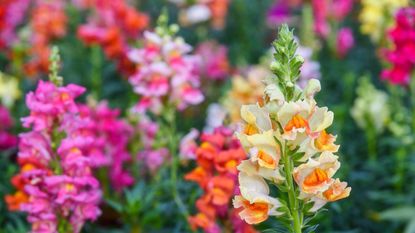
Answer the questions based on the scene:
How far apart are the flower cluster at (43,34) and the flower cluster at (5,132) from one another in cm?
105

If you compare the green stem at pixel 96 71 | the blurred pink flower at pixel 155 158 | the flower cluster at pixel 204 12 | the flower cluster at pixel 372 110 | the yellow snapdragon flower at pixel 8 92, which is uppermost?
the flower cluster at pixel 204 12

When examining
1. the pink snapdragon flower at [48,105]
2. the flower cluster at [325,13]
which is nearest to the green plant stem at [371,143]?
the flower cluster at [325,13]

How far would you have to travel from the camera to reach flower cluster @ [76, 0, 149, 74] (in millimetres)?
5570

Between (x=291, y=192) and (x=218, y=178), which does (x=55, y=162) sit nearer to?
(x=218, y=178)

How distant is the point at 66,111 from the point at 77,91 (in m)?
0.10

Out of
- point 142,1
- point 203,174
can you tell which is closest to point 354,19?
point 142,1

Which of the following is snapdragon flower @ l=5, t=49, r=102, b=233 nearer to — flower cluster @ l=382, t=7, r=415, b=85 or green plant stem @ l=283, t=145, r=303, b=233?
green plant stem @ l=283, t=145, r=303, b=233

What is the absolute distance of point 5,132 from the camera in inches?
183

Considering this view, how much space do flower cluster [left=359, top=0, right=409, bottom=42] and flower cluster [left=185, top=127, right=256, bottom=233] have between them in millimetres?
2426

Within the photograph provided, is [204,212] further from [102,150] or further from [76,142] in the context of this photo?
[102,150]

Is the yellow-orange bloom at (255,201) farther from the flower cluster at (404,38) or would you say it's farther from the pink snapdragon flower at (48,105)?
the flower cluster at (404,38)

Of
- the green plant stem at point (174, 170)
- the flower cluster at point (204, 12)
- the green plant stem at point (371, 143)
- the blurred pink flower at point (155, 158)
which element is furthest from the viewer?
the flower cluster at point (204, 12)

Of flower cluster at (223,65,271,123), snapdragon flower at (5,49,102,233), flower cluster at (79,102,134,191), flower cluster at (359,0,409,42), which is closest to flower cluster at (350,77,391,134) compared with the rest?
flower cluster at (223,65,271,123)

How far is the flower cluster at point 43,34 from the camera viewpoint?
19.4ft
